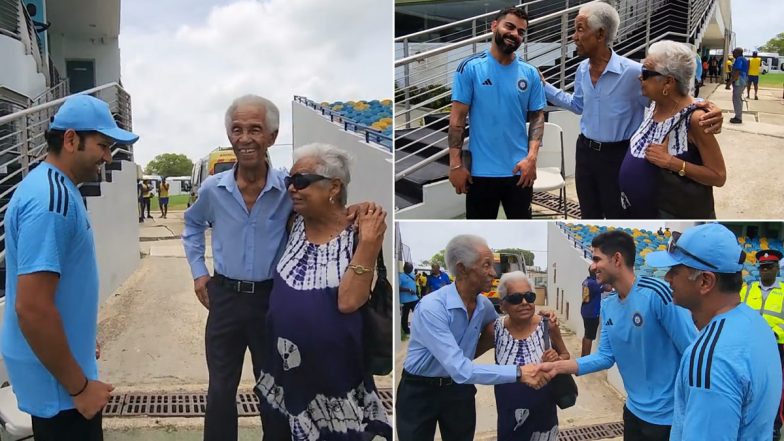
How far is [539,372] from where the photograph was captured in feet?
7.26

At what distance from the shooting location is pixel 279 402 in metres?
2.09

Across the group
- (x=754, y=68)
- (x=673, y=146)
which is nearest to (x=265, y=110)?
(x=673, y=146)

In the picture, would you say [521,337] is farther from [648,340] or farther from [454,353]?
[648,340]

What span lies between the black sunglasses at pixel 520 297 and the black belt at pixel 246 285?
880 mm

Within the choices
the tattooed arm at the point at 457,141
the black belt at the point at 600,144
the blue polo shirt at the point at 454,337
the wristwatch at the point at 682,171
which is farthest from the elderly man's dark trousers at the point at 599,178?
the blue polo shirt at the point at 454,337

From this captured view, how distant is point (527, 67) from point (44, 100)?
1777 mm

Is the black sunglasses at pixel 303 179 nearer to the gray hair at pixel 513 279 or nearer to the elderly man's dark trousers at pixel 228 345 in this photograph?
the elderly man's dark trousers at pixel 228 345

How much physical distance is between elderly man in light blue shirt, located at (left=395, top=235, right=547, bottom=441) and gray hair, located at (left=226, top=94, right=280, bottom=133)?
807 mm

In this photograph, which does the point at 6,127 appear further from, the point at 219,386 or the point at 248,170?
the point at 219,386

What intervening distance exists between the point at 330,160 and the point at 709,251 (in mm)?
1093

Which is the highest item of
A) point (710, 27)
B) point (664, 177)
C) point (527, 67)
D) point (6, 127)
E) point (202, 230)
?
point (710, 27)

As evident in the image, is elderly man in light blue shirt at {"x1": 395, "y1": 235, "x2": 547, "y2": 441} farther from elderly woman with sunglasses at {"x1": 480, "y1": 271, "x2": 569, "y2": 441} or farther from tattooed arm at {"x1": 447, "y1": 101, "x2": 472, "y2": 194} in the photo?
tattooed arm at {"x1": 447, "y1": 101, "x2": 472, "y2": 194}

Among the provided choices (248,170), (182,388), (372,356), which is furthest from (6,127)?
(372,356)

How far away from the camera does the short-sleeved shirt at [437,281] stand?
2.24 metres
